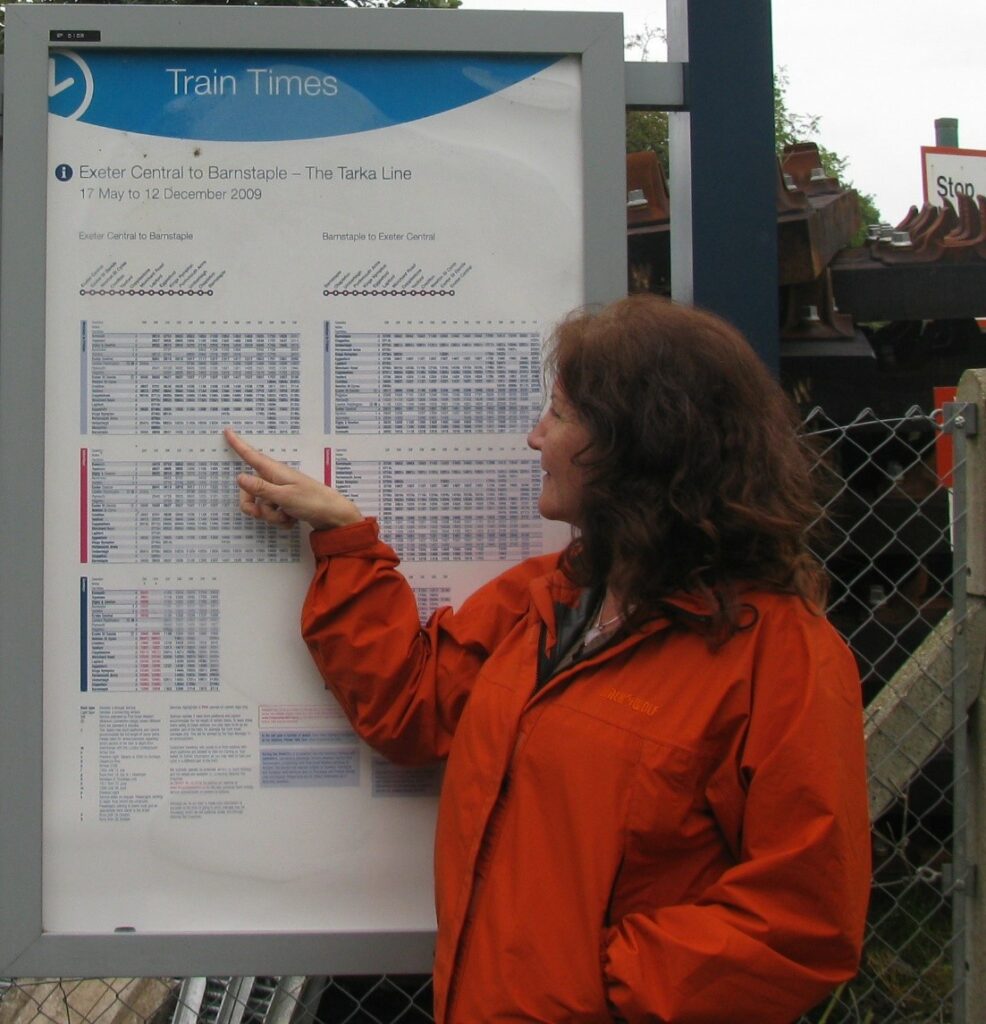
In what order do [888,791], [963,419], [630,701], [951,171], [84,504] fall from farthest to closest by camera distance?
[951,171] < [888,791] < [963,419] < [84,504] < [630,701]

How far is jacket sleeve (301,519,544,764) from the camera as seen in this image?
1.65m

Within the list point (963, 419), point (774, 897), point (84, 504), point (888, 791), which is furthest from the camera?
point (888, 791)

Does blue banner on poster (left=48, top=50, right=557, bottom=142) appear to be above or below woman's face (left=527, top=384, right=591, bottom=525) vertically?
above

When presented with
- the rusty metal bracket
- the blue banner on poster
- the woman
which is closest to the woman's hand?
the woman

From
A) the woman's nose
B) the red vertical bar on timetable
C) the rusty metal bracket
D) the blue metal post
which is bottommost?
the red vertical bar on timetable

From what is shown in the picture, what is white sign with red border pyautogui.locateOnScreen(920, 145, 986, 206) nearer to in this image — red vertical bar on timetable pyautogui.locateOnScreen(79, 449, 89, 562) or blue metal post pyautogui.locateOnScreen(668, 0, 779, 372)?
blue metal post pyautogui.locateOnScreen(668, 0, 779, 372)

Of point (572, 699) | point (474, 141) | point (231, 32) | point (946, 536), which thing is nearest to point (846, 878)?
point (572, 699)

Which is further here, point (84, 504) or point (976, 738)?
point (976, 738)

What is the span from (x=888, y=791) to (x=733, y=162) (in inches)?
58.1

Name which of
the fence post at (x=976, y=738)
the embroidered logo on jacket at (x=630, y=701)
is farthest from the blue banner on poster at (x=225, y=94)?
the fence post at (x=976, y=738)

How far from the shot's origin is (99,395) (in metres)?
1.76

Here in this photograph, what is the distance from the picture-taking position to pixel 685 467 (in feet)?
4.66

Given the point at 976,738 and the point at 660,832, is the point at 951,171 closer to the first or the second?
the point at 976,738

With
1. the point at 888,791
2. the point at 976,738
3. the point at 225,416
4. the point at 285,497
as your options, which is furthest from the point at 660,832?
the point at 888,791
